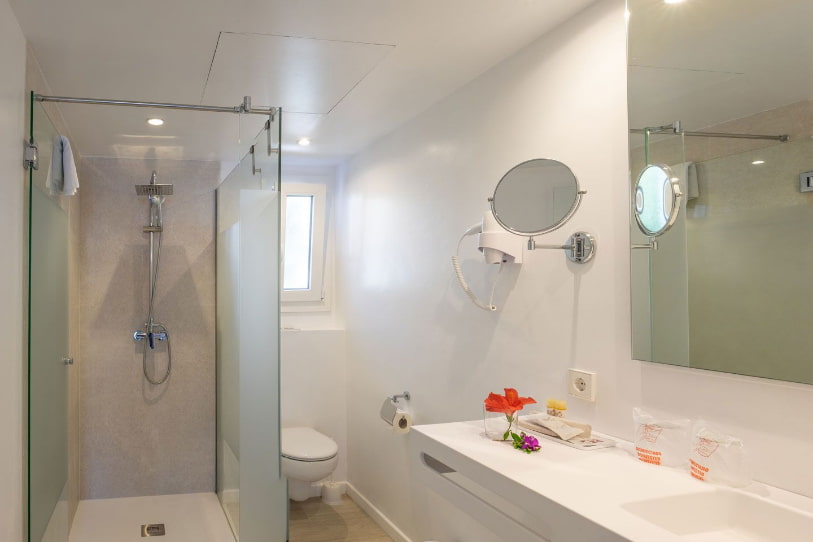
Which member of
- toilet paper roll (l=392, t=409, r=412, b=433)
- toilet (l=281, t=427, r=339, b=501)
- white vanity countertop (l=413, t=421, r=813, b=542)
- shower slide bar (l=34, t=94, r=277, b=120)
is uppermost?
shower slide bar (l=34, t=94, r=277, b=120)

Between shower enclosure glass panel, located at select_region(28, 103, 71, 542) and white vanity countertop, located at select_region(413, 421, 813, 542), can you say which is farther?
shower enclosure glass panel, located at select_region(28, 103, 71, 542)

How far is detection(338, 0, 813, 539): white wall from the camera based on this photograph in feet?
6.07

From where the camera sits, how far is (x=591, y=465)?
1.78 metres

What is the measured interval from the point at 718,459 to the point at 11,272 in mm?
2233

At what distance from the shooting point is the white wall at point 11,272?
2.17 meters

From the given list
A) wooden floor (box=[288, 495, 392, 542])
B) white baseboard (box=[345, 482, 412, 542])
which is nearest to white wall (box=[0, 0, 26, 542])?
wooden floor (box=[288, 495, 392, 542])

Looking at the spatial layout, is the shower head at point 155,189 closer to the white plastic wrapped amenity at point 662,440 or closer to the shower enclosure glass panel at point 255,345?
the shower enclosure glass panel at point 255,345

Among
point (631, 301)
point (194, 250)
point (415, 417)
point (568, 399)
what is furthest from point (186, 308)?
point (631, 301)

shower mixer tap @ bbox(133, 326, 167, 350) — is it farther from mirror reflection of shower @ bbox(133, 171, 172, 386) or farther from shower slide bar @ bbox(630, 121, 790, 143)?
shower slide bar @ bbox(630, 121, 790, 143)

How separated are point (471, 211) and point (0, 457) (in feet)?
6.61

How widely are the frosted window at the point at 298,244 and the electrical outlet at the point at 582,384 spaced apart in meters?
3.13

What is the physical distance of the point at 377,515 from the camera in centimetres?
412

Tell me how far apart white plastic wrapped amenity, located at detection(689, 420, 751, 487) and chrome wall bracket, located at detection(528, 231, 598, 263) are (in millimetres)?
713

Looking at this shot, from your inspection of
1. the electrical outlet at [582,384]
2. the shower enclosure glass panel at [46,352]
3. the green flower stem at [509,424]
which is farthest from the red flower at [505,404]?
the shower enclosure glass panel at [46,352]
